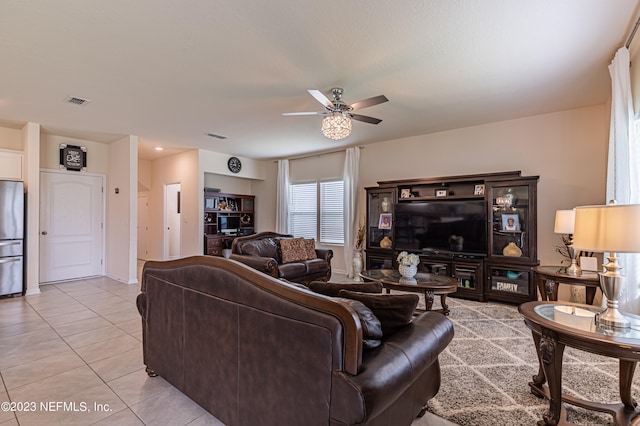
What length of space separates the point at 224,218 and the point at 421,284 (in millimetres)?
5383

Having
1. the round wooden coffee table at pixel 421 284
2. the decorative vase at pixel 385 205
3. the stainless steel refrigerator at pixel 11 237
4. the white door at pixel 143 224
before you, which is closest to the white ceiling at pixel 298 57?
the stainless steel refrigerator at pixel 11 237

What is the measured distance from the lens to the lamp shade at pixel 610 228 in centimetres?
153

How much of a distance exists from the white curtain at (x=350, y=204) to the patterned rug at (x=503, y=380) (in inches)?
117

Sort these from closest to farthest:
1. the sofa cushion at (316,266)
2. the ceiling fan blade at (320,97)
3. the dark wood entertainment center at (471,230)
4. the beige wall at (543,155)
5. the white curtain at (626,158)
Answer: the white curtain at (626,158)
the ceiling fan blade at (320,97)
the beige wall at (543,155)
the dark wood entertainment center at (471,230)
the sofa cushion at (316,266)

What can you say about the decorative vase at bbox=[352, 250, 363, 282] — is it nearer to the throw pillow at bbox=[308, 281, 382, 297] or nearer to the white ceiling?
the white ceiling

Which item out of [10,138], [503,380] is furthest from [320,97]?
[10,138]

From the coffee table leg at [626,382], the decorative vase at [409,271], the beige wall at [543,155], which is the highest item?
the beige wall at [543,155]

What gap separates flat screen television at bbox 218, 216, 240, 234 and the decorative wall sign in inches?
111

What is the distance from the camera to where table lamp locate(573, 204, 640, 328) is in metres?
1.54

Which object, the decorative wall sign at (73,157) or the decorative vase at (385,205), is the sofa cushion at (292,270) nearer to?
the decorative vase at (385,205)

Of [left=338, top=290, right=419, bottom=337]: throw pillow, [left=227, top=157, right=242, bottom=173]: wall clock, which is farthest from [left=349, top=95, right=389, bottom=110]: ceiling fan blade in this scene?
[left=227, top=157, right=242, bottom=173]: wall clock

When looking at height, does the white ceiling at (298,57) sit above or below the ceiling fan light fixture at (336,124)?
above

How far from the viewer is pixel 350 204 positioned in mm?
6129

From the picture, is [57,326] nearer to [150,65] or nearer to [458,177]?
[150,65]
